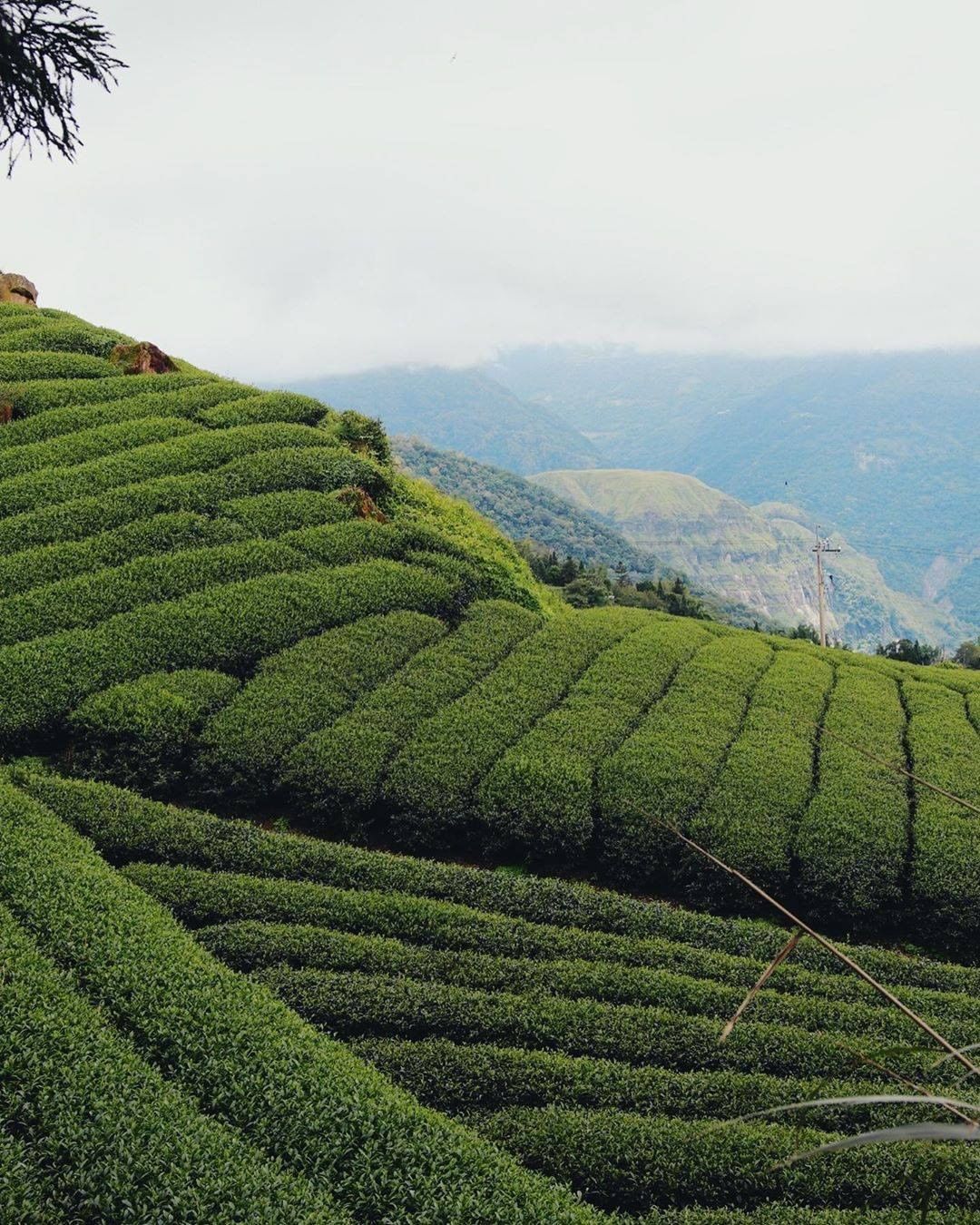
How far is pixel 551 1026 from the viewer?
875 centimetres

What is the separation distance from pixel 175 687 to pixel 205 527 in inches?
172

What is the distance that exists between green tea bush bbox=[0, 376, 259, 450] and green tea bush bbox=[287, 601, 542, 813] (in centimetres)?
821

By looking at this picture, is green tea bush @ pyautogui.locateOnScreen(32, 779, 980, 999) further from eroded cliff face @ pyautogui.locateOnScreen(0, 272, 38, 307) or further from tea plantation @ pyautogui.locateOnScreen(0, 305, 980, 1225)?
eroded cliff face @ pyautogui.locateOnScreen(0, 272, 38, 307)

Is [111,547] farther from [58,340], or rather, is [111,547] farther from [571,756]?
[58,340]

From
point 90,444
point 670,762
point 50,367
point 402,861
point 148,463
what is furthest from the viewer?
point 50,367

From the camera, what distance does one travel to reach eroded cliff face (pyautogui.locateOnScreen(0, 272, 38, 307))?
2547 cm

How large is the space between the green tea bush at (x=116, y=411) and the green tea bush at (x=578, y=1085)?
45.0ft

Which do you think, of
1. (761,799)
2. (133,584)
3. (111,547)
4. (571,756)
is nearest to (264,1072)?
(571,756)

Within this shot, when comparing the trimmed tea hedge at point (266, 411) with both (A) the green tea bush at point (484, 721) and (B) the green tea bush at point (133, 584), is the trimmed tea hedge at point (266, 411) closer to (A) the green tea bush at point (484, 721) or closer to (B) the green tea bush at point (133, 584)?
(B) the green tea bush at point (133, 584)

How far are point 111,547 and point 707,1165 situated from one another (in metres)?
12.7

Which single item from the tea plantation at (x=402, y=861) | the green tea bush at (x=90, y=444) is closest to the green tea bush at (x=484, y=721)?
the tea plantation at (x=402, y=861)

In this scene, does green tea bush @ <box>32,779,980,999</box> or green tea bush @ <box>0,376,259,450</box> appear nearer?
green tea bush @ <box>32,779,980,999</box>

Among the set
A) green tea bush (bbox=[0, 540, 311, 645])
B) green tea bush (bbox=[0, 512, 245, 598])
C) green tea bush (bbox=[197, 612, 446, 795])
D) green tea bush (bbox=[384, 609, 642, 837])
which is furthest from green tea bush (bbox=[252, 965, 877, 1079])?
green tea bush (bbox=[0, 512, 245, 598])

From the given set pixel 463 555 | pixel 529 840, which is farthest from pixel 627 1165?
pixel 463 555
